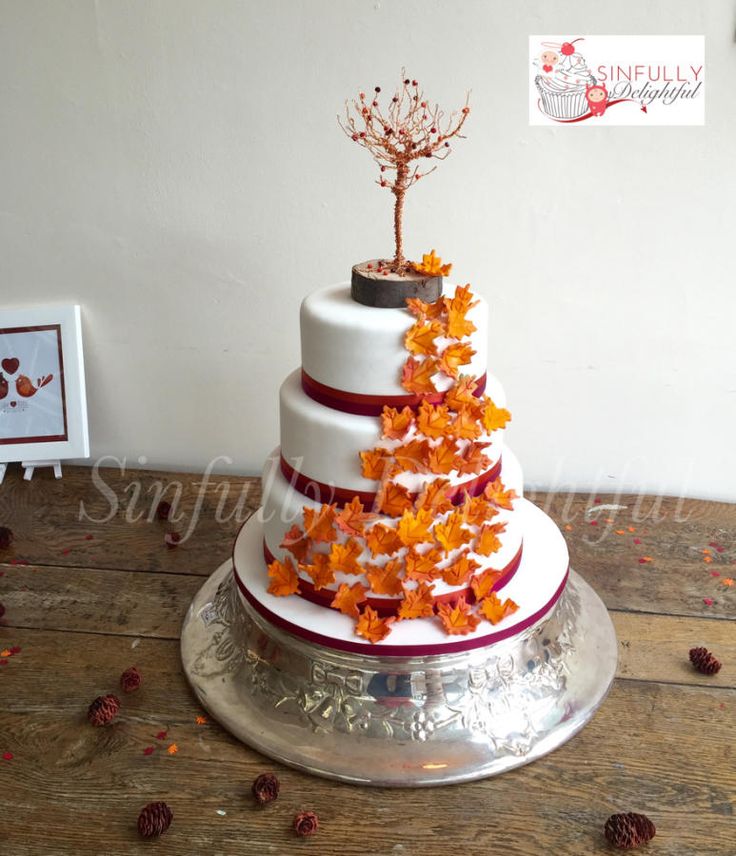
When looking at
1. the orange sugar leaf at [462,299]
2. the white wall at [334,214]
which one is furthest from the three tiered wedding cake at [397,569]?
the white wall at [334,214]

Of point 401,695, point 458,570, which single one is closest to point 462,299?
point 458,570

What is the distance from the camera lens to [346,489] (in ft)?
3.56

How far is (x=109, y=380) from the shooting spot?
5.63ft

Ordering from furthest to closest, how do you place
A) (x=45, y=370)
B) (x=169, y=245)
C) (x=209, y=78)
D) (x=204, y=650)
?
(x=45, y=370)
(x=169, y=245)
(x=209, y=78)
(x=204, y=650)

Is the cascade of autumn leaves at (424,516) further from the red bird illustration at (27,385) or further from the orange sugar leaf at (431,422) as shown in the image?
the red bird illustration at (27,385)

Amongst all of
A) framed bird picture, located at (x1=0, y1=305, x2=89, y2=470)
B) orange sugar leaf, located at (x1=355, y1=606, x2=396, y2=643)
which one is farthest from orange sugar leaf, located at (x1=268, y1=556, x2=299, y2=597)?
framed bird picture, located at (x1=0, y1=305, x2=89, y2=470)

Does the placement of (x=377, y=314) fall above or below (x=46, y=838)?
above

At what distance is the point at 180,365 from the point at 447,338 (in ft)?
2.59

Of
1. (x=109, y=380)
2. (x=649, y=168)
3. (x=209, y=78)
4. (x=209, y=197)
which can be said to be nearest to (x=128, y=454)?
(x=109, y=380)

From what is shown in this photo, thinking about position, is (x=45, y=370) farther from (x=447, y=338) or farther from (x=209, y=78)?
(x=447, y=338)

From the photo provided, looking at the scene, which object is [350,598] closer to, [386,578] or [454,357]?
[386,578]

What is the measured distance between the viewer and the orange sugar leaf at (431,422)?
3.40 ft

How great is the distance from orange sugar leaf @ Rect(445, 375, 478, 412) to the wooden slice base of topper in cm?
11

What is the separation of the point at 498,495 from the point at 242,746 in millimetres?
458
